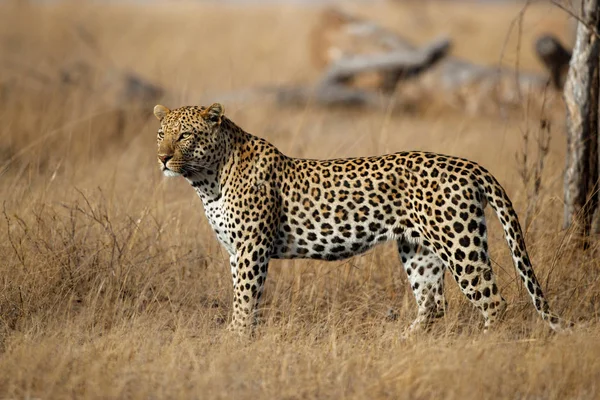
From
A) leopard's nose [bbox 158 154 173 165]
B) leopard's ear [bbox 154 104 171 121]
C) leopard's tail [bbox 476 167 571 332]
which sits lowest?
leopard's tail [bbox 476 167 571 332]

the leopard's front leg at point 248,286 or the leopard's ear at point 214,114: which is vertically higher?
the leopard's ear at point 214,114

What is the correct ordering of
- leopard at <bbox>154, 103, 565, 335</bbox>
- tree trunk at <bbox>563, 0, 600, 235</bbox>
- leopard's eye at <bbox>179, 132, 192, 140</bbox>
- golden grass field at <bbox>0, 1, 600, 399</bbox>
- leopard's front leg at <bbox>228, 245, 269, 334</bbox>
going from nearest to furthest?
golden grass field at <bbox>0, 1, 600, 399</bbox> → leopard at <bbox>154, 103, 565, 335</bbox> → leopard's front leg at <bbox>228, 245, 269, 334</bbox> → leopard's eye at <bbox>179, 132, 192, 140</bbox> → tree trunk at <bbox>563, 0, 600, 235</bbox>

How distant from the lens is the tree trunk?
25.7 ft

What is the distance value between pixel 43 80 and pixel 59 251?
884 cm

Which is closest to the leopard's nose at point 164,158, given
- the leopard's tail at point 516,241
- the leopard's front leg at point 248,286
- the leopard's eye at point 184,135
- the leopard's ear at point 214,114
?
the leopard's eye at point 184,135

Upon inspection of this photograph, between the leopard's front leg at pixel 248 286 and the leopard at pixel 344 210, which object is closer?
the leopard at pixel 344 210

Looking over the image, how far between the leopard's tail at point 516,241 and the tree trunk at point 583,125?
1767 millimetres

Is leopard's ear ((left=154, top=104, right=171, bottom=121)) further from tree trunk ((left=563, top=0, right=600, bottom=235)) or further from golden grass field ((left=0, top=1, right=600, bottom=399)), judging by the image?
tree trunk ((left=563, top=0, right=600, bottom=235))

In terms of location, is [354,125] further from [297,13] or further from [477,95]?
[297,13]

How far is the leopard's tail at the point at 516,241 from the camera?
6.21m

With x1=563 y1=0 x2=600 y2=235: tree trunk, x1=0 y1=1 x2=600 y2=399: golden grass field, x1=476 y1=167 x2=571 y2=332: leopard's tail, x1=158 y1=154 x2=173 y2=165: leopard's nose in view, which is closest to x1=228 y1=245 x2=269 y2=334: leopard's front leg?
x1=0 y1=1 x2=600 y2=399: golden grass field

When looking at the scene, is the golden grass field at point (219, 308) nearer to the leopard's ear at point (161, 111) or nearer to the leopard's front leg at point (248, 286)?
the leopard's front leg at point (248, 286)

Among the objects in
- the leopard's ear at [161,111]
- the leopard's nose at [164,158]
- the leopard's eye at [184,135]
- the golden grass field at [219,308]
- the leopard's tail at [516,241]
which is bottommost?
the golden grass field at [219,308]

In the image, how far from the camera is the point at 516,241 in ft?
20.5
